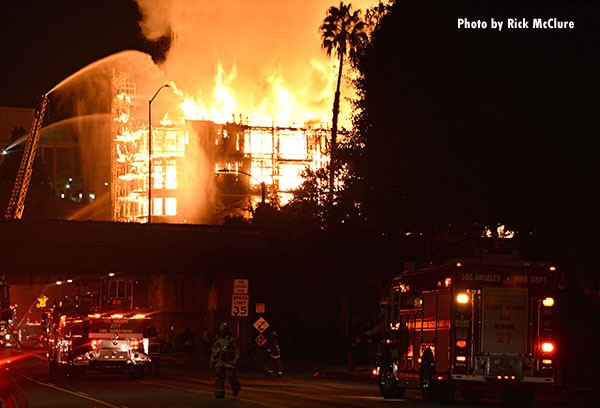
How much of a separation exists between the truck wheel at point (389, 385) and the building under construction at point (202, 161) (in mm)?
108114

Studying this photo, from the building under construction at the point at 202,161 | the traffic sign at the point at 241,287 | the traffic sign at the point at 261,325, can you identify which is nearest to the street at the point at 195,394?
the traffic sign at the point at 241,287

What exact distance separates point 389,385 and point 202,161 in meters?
112

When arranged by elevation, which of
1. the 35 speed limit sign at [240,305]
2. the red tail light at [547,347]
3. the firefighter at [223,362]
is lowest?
the firefighter at [223,362]

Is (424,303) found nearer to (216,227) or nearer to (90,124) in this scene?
(216,227)

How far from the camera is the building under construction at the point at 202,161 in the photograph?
466 feet

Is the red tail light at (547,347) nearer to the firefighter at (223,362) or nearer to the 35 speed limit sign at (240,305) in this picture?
the firefighter at (223,362)

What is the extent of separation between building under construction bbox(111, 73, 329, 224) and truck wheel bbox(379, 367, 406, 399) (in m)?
108

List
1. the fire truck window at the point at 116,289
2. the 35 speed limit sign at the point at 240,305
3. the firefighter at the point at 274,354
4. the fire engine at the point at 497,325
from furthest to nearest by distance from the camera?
1. the 35 speed limit sign at the point at 240,305
2. the firefighter at the point at 274,354
3. the fire truck window at the point at 116,289
4. the fire engine at the point at 497,325

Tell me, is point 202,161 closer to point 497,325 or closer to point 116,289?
point 116,289

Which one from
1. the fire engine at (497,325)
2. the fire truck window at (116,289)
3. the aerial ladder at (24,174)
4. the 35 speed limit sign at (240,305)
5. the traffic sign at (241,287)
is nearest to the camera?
the fire engine at (497,325)

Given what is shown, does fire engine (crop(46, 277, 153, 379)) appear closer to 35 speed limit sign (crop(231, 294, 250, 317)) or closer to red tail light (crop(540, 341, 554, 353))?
35 speed limit sign (crop(231, 294, 250, 317))

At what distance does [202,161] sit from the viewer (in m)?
143

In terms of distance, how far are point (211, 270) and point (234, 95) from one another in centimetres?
8304

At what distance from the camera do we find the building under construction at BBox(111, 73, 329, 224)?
142000 millimetres
